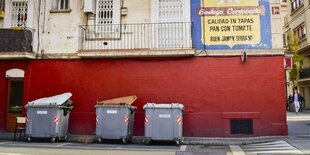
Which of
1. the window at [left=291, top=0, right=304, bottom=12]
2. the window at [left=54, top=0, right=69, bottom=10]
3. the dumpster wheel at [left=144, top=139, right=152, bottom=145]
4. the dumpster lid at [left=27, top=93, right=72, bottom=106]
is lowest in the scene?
the dumpster wheel at [left=144, top=139, right=152, bottom=145]

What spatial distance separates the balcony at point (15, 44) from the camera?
13.7 m

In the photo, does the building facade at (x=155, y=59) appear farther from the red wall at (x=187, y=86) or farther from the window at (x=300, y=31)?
the window at (x=300, y=31)

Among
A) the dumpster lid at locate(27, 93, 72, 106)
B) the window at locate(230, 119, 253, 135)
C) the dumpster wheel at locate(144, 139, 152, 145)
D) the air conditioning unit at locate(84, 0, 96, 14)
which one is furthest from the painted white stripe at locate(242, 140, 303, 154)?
the air conditioning unit at locate(84, 0, 96, 14)

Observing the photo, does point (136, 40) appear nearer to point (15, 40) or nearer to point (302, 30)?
point (15, 40)

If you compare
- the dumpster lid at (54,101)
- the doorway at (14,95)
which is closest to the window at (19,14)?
the doorway at (14,95)

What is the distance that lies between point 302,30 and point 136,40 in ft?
75.4

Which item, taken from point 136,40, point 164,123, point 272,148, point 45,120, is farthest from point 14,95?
point 272,148

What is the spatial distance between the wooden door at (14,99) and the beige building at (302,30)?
25.0 meters

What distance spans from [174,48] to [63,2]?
229 inches

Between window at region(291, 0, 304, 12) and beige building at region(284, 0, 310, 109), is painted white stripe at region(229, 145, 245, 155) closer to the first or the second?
beige building at region(284, 0, 310, 109)

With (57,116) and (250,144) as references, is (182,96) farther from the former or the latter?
(57,116)

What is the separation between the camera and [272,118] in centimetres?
1262

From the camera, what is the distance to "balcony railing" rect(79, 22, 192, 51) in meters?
13.5

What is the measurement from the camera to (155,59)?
44.2 ft
